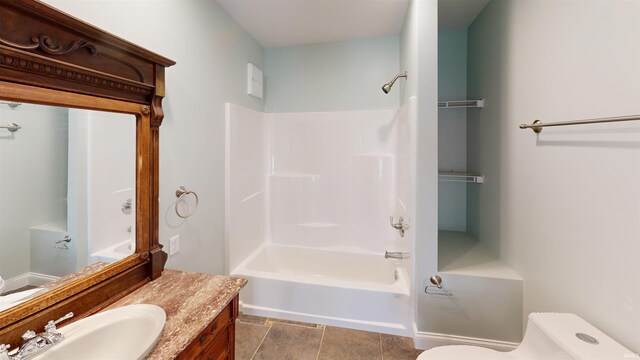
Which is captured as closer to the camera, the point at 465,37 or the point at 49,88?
the point at 49,88

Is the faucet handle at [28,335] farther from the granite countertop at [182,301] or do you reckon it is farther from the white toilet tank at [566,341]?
the white toilet tank at [566,341]

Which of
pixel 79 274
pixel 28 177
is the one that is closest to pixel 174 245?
pixel 79 274

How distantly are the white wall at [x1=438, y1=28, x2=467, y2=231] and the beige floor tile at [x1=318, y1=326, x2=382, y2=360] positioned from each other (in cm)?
153

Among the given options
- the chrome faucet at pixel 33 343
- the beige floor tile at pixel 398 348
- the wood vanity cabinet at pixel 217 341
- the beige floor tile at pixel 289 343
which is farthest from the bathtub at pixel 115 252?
the beige floor tile at pixel 398 348

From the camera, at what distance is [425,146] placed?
1763 mm

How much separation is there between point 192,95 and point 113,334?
1.41m

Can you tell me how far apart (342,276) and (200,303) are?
6.07 feet

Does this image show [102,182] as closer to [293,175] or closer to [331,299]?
[331,299]

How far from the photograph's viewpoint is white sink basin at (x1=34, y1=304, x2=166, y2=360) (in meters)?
0.81

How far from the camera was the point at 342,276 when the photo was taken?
2.69 meters

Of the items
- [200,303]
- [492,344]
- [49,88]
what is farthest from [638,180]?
[49,88]

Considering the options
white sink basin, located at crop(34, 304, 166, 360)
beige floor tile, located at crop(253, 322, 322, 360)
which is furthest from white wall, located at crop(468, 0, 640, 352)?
white sink basin, located at crop(34, 304, 166, 360)

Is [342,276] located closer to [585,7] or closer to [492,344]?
[492,344]

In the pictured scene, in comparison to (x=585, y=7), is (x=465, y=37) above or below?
above
